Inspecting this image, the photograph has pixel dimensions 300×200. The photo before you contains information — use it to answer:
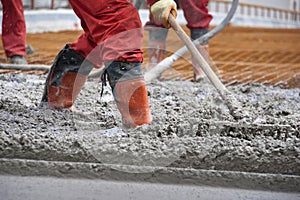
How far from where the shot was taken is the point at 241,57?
518 centimetres

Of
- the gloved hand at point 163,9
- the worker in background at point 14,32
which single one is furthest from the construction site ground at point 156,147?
the worker in background at point 14,32

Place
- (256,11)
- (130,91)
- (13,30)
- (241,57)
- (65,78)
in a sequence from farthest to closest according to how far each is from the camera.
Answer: (256,11), (241,57), (13,30), (65,78), (130,91)

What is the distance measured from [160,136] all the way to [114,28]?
408 mm

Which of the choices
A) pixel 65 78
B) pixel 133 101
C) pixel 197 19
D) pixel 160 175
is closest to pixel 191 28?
pixel 197 19

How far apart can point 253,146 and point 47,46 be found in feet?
12.7

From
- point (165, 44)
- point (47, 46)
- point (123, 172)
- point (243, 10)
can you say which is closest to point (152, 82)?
point (165, 44)

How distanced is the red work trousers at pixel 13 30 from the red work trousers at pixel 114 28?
2.15 meters

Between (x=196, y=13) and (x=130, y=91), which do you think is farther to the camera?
(x=196, y=13)

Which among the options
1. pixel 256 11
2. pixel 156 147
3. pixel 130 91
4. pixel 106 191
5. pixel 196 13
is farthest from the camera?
pixel 256 11

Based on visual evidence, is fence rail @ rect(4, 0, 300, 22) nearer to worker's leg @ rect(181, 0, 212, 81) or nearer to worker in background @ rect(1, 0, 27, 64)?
worker in background @ rect(1, 0, 27, 64)

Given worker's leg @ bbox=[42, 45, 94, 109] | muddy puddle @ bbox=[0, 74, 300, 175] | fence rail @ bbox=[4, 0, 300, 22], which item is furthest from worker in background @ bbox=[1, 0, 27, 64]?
fence rail @ bbox=[4, 0, 300, 22]

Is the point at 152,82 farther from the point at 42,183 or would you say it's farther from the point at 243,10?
the point at 243,10

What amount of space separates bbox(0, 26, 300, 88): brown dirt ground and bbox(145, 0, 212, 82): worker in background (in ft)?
0.32

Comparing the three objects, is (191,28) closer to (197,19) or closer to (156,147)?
(197,19)
